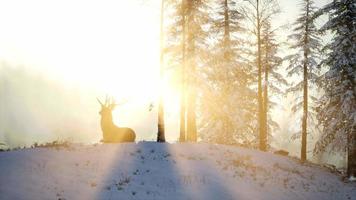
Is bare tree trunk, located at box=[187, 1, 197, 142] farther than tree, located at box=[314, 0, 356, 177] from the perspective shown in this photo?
Yes

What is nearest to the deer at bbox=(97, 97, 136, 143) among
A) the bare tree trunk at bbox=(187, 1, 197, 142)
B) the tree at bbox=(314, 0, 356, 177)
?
the bare tree trunk at bbox=(187, 1, 197, 142)

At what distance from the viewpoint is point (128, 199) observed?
538 inches

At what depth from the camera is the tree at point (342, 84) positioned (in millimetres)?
26406

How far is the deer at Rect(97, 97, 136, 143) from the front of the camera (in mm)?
22328

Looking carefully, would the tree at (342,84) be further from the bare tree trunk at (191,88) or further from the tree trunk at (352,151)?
the bare tree trunk at (191,88)

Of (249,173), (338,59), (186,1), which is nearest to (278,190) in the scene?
(249,173)

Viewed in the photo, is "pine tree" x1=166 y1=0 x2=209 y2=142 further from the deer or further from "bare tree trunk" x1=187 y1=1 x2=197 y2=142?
the deer

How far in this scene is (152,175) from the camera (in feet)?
53.8

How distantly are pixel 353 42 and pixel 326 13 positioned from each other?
10.5ft

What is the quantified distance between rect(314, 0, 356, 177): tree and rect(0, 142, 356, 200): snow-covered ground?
4.51 metres

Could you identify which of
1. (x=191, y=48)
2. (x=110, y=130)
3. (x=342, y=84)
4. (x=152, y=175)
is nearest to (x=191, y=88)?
(x=191, y=48)

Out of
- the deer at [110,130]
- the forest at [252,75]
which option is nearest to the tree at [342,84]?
the forest at [252,75]

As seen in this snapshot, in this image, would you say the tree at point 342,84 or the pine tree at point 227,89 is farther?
the pine tree at point 227,89

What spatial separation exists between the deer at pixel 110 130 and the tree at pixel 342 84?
13985 millimetres
